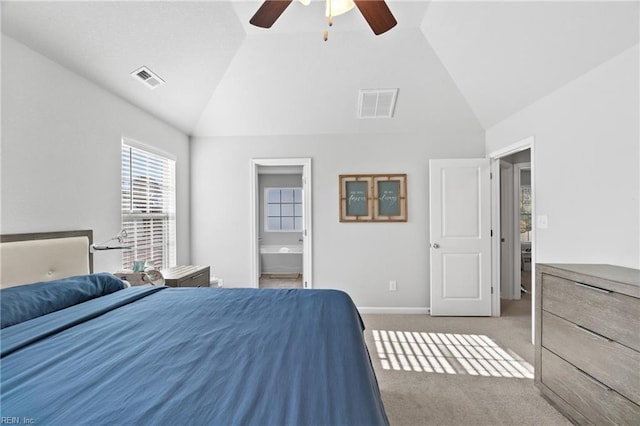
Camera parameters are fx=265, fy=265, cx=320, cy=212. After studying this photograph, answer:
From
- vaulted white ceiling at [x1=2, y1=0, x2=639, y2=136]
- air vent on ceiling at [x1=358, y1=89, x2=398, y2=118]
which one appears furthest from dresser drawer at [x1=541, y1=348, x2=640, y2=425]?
Result: air vent on ceiling at [x1=358, y1=89, x2=398, y2=118]

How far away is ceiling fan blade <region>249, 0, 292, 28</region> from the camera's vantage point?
1552 millimetres

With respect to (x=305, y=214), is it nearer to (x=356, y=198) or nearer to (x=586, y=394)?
(x=356, y=198)

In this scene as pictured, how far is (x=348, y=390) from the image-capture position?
814 millimetres

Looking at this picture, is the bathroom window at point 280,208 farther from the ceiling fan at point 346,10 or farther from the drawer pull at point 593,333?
the drawer pull at point 593,333

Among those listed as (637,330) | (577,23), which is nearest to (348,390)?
(637,330)

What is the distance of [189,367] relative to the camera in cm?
93

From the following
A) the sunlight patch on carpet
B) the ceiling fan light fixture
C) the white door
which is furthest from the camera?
the white door

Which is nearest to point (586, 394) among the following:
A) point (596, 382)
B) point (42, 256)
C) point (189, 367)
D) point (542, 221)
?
point (596, 382)

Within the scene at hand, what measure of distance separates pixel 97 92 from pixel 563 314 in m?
3.86

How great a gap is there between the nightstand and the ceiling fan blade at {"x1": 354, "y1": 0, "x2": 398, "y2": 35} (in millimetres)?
2600

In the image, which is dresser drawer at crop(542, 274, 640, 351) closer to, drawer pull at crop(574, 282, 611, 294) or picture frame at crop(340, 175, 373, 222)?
drawer pull at crop(574, 282, 611, 294)

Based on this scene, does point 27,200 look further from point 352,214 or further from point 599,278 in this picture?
point 599,278

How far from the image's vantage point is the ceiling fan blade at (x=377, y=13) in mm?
1516

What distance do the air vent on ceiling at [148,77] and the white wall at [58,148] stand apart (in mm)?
297
